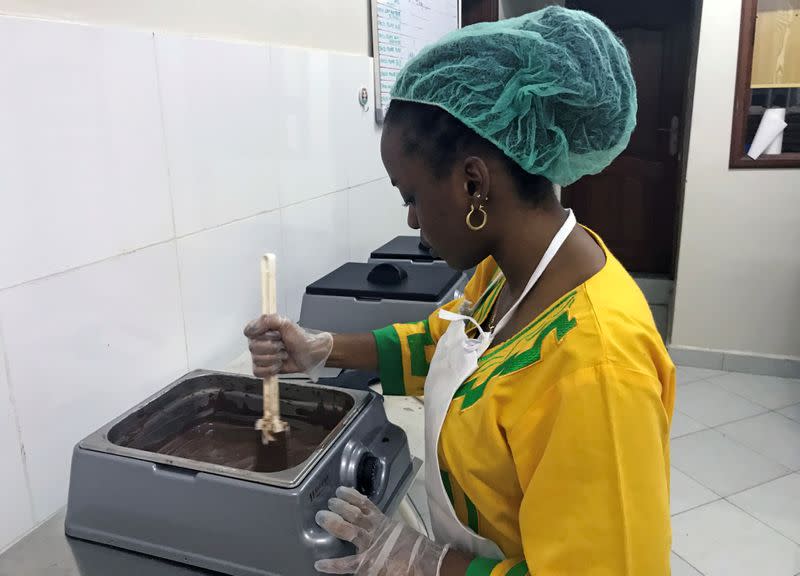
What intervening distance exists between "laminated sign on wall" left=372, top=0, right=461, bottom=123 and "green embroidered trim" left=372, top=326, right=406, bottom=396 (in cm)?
93

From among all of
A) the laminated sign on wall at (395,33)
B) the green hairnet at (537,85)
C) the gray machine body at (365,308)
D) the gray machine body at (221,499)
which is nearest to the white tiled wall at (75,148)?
the gray machine body at (221,499)

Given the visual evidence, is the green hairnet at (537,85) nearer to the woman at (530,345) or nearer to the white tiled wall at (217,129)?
the woman at (530,345)

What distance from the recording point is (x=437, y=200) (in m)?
0.84

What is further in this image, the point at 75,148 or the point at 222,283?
the point at 222,283

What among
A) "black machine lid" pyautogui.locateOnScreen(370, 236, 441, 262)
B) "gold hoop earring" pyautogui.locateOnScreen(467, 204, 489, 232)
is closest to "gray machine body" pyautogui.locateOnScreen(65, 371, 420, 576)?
"gold hoop earring" pyautogui.locateOnScreen(467, 204, 489, 232)

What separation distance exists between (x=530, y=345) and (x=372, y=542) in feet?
1.07

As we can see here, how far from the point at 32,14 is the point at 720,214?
10.2 feet

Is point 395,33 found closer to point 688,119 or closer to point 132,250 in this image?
point 132,250

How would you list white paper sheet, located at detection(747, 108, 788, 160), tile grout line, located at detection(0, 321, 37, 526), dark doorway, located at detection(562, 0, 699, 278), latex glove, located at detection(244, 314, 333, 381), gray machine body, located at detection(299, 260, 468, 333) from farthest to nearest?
1. dark doorway, located at detection(562, 0, 699, 278)
2. white paper sheet, located at detection(747, 108, 788, 160)
3. gray machine body, located at detection(299, 260, 468, 333)
4. latex glove, located at detection(244, 314, 333, 381)
5. tile grout line, located at detection(0, 321, 37, 526)

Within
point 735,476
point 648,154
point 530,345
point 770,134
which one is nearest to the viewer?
point 530,345

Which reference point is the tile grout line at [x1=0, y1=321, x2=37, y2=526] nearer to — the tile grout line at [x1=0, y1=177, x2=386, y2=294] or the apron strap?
the tile grout line at [x1=0, y1=177, x2=386, y2=294]

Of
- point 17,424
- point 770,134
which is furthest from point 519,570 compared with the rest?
point 770,134

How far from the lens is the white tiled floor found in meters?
1.99

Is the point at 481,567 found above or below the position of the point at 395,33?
below
